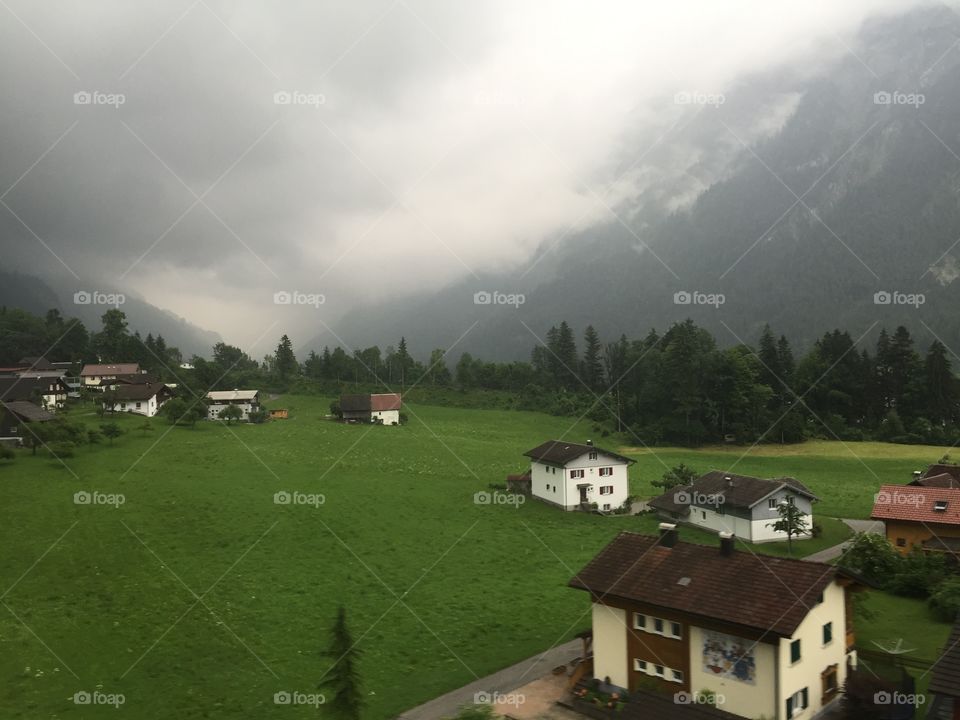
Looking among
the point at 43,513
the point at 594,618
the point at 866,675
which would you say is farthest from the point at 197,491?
the point at 866,675

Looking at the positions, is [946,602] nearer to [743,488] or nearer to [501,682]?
[743,488]

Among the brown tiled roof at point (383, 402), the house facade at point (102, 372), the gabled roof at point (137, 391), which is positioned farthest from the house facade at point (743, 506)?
the house facade at point (102, 372)

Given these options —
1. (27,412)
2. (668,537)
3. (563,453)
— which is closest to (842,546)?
(563,453)

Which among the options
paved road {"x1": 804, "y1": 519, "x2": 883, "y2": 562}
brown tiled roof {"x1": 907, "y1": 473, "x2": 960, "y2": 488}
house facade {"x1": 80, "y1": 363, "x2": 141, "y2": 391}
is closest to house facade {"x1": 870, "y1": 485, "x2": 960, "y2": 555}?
paved road {"x1": 804, "y1": 519, "x2": 883, "y2": 562}

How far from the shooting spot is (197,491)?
146 feet

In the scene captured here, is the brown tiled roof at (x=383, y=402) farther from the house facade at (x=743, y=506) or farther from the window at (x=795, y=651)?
the window at (x=795, y=651)

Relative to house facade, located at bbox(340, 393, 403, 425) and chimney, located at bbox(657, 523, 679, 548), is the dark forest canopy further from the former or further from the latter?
chimney, located at bbox(657, 523, 679, 548)

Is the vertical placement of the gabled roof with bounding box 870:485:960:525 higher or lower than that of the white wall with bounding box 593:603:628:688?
higher

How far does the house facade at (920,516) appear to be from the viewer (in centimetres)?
3469

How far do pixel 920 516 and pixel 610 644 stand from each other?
78.6 ft

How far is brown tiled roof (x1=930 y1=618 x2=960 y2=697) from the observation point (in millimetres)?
14703

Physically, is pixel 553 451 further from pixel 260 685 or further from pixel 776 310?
pixel 776 310

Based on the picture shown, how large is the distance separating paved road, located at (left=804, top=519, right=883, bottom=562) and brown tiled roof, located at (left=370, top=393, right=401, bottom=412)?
54.3 m

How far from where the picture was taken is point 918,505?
119 feet
